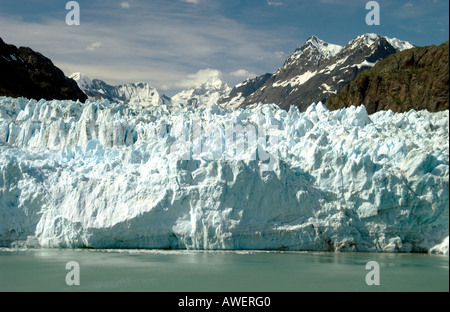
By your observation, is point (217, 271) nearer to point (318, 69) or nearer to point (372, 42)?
point (372, 42)

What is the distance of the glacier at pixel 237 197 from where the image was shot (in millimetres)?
24109

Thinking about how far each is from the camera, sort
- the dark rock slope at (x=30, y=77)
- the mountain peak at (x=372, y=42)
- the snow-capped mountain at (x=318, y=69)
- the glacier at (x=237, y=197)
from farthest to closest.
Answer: the mountain peak at (x=372, y=42), the snow-capped mountain at (x=318, y=69), the dark rock slope at (x=30, y=77), the glacier at (x=237, y=197)

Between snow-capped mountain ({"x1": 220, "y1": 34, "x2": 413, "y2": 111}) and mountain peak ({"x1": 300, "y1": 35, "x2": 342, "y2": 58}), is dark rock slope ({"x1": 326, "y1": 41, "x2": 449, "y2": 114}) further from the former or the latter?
mountain peak ({"x1": 300, "y1": 35, "x2": 342, "y2": 58})

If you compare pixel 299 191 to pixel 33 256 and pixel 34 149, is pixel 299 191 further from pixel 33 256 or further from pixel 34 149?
pixel 34 149

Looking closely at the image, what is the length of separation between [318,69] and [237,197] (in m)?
129

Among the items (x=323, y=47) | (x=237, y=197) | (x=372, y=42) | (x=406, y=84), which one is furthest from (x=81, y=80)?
(x=237, y=197)

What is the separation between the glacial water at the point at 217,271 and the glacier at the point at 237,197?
1.15 meters

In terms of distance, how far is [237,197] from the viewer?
80.0 feet

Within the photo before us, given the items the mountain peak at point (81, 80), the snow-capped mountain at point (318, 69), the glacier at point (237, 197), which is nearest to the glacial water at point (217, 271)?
the glacier at point (237, 197)

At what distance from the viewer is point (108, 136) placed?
102 ft

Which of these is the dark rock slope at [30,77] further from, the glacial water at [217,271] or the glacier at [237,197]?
the glacial water at [217,271]

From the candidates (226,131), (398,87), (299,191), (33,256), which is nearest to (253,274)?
(299,191)

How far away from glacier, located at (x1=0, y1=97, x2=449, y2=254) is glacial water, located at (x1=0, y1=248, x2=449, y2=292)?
3.77 feet
